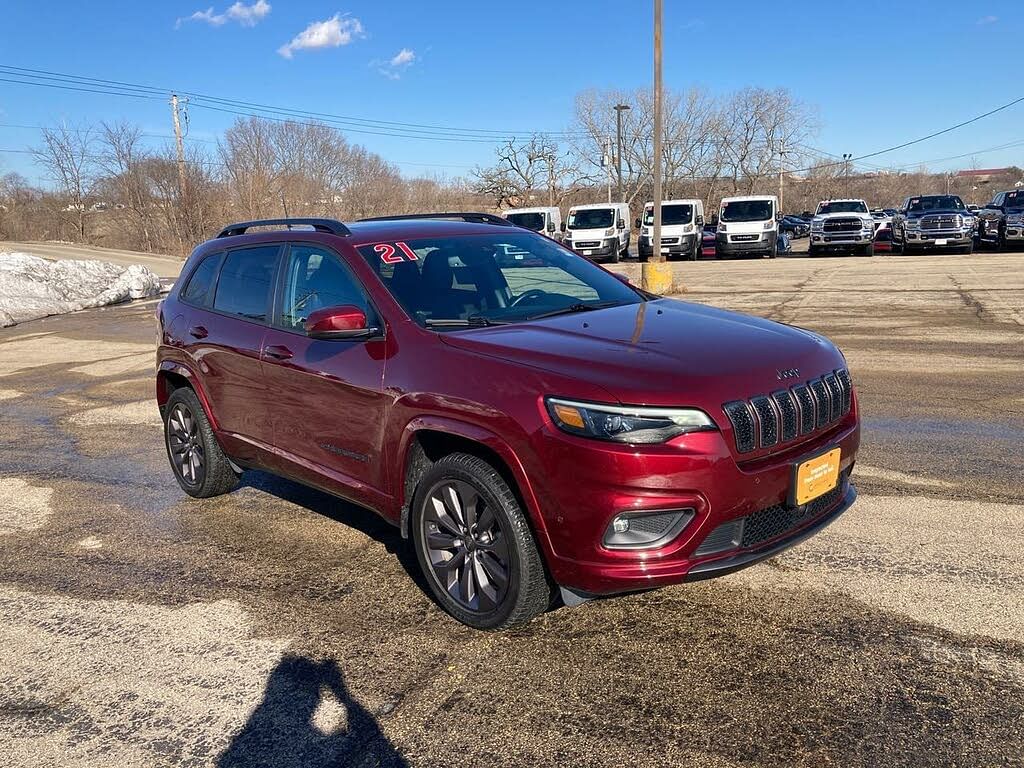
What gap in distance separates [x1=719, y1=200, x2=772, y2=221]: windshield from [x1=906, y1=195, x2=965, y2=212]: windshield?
184 inches

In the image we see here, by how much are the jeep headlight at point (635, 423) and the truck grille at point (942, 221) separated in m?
26.9

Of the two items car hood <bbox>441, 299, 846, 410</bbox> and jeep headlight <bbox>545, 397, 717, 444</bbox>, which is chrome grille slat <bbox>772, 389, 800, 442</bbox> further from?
jeep headlight <bbox>545, 397, 717, 444</bbox>

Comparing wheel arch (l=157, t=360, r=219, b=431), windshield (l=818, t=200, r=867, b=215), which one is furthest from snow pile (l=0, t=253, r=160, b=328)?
windshield (l=818, t=200, r=867, b=215)

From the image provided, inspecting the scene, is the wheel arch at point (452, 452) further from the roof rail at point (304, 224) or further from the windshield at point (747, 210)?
the windshield at point (747, 210)

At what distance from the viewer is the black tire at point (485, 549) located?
3.33m

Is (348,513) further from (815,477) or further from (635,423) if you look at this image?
(815,477)

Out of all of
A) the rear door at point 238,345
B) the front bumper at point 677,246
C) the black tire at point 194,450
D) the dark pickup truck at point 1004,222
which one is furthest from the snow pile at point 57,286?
the dark pickup truck at point 1004,222

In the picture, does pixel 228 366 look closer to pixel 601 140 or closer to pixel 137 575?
pixel 137 575

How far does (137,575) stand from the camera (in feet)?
14.8

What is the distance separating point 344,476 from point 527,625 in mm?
1240

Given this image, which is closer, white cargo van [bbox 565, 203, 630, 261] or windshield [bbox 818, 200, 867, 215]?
windshield [bbox 818, 200, 867, 215]

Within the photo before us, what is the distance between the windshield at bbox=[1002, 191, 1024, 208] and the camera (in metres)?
26.0

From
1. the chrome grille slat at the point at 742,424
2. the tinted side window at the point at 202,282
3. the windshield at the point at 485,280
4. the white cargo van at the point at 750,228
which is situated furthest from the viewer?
the white cargo van at the point at 750,228

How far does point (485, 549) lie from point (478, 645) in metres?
0.42
